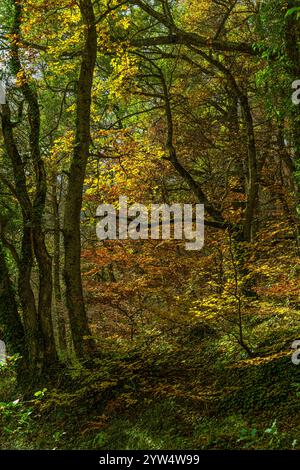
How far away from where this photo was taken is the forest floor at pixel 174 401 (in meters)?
5.79

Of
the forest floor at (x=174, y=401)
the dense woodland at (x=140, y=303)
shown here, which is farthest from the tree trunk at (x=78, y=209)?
the forest floor at (x=174, y=401)

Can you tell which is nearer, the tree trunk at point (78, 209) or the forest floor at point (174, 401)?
the forest floor at point (174, 401)

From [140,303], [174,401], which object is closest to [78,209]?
[174,401]

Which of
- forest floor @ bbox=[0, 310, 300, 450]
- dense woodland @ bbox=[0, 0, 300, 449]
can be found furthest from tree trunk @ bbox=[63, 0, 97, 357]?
forest floor @ bbox=[0, 310, 300, 450]

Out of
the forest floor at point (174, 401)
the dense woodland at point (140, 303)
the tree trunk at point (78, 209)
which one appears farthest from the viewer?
the tree trunk at point (78, 209)

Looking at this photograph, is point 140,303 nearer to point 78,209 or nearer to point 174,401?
point 78,209

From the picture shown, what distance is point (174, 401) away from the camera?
7023 mm

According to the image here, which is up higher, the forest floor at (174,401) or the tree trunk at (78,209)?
the tree trunk at (78,209)

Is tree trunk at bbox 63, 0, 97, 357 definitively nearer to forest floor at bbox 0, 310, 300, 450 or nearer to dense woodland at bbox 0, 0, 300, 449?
dense woodland at bbox 0, 0, 300, 449

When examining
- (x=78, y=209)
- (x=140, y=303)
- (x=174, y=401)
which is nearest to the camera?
(x=174, y=401)

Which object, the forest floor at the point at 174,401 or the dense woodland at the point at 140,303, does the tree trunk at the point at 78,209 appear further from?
the forest floor at the point at 174,401

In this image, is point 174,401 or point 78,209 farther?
point 78,209

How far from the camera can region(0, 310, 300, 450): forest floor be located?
228 inches
